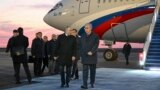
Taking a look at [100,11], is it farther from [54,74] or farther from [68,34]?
[68,34]

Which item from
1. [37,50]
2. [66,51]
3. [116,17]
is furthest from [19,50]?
[116,17]

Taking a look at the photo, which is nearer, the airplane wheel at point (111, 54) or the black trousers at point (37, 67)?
the black trousers at point (37, 67)

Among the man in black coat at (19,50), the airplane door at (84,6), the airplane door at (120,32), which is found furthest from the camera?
the airplane door at (84,6)

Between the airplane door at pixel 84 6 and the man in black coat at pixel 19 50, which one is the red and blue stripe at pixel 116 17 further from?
the man in black coat at pixel 19 50

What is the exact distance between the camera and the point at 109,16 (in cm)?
2569

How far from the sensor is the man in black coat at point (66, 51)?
41.3 feet

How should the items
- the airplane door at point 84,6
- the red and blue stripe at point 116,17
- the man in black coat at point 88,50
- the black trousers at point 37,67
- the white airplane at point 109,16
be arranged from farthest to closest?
the airplane door at point 84,6
the white airplane at point 109,16
the red and blue stripe at point 116,17
the black trousers at point 37,67
the man in black coat at point 88,50

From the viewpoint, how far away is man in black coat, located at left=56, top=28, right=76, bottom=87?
41.3ft

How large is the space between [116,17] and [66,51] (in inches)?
520

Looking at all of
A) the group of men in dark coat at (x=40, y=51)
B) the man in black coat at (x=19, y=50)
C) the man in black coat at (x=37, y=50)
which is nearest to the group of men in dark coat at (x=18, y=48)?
the man in black coat at (x=19, y=50)

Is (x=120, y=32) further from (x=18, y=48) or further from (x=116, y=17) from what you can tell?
(x=18, y=48)

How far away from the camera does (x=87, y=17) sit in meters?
26.6

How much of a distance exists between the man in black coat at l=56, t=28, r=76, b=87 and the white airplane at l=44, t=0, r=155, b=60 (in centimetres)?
1216

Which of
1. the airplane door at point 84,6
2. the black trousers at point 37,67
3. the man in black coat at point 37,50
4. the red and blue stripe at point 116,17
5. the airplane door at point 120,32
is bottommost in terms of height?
the black trousers at point 37,67
